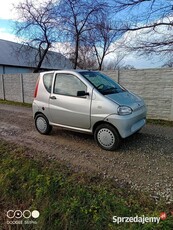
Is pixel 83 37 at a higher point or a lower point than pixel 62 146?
higher

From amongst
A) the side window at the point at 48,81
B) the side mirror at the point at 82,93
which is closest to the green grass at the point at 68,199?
the side mirror at the point at 82,93

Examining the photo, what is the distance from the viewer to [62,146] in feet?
13.6

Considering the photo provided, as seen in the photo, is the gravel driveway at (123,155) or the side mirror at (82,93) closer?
the gravel driveway at (123,155)

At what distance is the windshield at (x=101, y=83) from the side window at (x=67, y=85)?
230 millimetres

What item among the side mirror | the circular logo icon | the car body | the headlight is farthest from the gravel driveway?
the side mirror

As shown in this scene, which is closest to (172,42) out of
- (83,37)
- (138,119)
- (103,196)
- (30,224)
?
(138,119)

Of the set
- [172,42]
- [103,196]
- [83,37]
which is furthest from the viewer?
[83,37]

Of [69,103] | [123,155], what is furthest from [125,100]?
[69,103]

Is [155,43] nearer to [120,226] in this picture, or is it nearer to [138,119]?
[138,119]

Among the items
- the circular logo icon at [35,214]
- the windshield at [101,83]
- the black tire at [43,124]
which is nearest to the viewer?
the circular logo icon at [35,214]

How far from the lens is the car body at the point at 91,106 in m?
3.55

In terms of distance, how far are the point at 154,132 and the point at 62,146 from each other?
2.73 m

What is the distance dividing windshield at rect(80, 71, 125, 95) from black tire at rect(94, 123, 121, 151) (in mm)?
777

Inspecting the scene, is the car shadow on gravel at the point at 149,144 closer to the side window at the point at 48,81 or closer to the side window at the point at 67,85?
the side window at the point at 67,85
